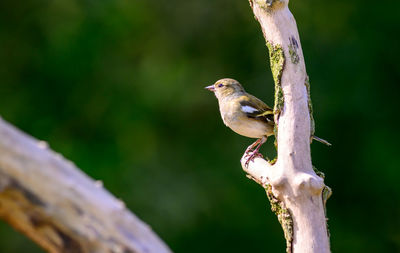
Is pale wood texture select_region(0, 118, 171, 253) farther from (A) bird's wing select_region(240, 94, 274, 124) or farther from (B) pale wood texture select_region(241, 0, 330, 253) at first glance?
(A) bird's wing select_region(240, 94, 274, 124)

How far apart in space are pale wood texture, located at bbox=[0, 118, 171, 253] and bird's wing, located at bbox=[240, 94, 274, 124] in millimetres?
2198

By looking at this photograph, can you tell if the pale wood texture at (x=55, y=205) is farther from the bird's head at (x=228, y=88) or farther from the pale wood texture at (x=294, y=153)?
the bird's head at (x=228, y=88)

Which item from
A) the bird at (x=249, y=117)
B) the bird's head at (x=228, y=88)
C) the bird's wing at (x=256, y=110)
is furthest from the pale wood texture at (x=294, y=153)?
the bird's head at (x=228, y=88)

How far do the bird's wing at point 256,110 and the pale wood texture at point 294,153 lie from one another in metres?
1.08

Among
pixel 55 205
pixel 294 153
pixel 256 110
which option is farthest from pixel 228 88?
pixel 55 205

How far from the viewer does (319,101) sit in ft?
29.3

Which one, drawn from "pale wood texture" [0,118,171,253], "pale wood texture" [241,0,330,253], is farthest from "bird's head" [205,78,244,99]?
"pale wood texture" [0,118,171,253]

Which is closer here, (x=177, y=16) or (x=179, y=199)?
(x=179, y=199)

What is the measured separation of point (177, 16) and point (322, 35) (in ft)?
6.51

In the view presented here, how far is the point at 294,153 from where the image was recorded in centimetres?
366

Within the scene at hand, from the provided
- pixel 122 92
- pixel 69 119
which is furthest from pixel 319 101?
pixel 69 119

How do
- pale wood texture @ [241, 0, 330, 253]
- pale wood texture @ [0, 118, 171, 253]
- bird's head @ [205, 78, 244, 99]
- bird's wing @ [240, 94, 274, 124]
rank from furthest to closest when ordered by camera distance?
bird's head @ [205, 78, 244, 99]
bird's wing @ [240, 94, 274, 124]
pale wood texture @ [241, 0, 330, 253]
pale wood texture @ [0, 118, 171, 253]

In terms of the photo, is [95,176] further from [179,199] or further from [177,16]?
[177,16]

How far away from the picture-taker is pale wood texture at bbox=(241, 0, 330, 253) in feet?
11.9
